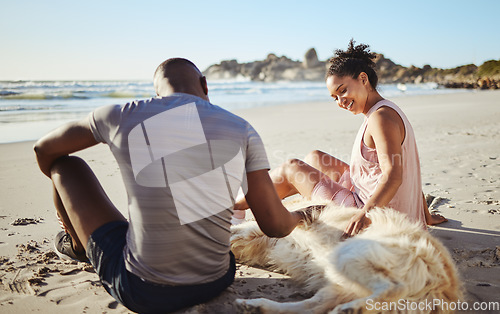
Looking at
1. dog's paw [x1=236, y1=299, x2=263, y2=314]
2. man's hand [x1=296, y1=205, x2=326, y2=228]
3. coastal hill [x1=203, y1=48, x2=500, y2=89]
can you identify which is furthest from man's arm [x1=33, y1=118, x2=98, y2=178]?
coastal hill [x1=203, y1=48, x2=500, y2=89]

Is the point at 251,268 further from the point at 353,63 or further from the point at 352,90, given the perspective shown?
the point at 353,63

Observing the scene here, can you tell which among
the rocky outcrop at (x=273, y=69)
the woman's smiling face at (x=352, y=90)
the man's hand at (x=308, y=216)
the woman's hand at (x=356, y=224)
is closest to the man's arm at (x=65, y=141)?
the man's hand at (x=308, y=216)

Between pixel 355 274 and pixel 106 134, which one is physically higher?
pixel 106 134

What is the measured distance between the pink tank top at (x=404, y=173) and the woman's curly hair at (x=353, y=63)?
0.30m

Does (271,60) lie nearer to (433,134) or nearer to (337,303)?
(433,134)

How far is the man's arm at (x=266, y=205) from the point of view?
193 cm

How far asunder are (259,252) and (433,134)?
21.4ft

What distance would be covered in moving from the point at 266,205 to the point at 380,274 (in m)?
0.64

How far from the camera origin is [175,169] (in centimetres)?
Answer: 172

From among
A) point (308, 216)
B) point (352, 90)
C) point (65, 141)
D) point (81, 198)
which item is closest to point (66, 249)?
point (81, 198)

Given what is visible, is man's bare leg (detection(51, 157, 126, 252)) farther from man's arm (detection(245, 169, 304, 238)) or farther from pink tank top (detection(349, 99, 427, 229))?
pink tank top (detection(349, 99, 427, 229))

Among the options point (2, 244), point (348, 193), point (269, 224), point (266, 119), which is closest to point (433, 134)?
point (266, 119)

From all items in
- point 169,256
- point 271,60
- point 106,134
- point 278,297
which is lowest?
point 278,297

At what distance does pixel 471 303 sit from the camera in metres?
2.18
